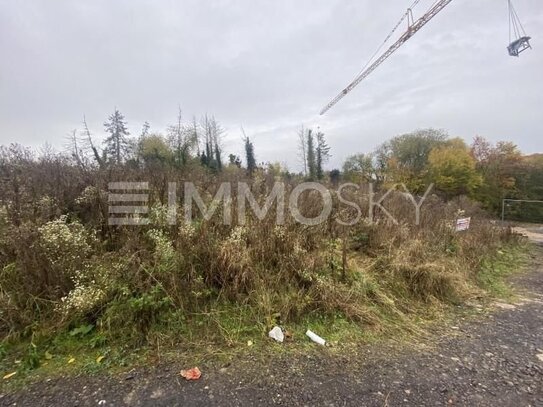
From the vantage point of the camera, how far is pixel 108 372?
89.4 inches

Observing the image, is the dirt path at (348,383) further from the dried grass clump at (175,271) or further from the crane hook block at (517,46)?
the crane hook block at (517,46)

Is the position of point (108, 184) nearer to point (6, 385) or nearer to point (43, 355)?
point (43, 355)

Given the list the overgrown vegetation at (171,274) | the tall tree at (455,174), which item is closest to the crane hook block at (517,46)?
the tall tree at (455,174)

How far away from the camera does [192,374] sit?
2.26 m

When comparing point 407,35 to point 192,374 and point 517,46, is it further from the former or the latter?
point 192,374

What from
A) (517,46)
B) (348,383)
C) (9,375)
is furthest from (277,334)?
(517,46)

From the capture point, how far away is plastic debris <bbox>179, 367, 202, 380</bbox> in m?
2.23

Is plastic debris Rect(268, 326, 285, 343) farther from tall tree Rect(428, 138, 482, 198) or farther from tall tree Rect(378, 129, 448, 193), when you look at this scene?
tall tree Rect(378, 129, 448, 193)

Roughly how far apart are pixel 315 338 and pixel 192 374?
1.21m

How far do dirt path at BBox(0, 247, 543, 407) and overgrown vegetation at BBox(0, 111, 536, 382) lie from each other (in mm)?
405

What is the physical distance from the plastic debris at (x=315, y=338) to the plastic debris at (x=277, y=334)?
0.27 metres

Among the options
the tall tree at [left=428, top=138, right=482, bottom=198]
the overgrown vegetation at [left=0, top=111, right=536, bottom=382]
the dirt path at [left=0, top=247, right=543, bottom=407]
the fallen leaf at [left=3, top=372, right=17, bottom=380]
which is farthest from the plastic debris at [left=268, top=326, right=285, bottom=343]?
the tall tree at [left=428, top=138, right=482, bottom=198]

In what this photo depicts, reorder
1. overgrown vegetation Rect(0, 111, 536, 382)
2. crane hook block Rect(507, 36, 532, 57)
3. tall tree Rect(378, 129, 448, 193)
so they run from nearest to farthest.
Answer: overgrown vegetation Rect(0, 111, 536, 382) < crane hook block Rect(507, 36, 532, 57) < tall tree Rect(378, 129, 448, 193)

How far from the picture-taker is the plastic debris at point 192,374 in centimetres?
223
